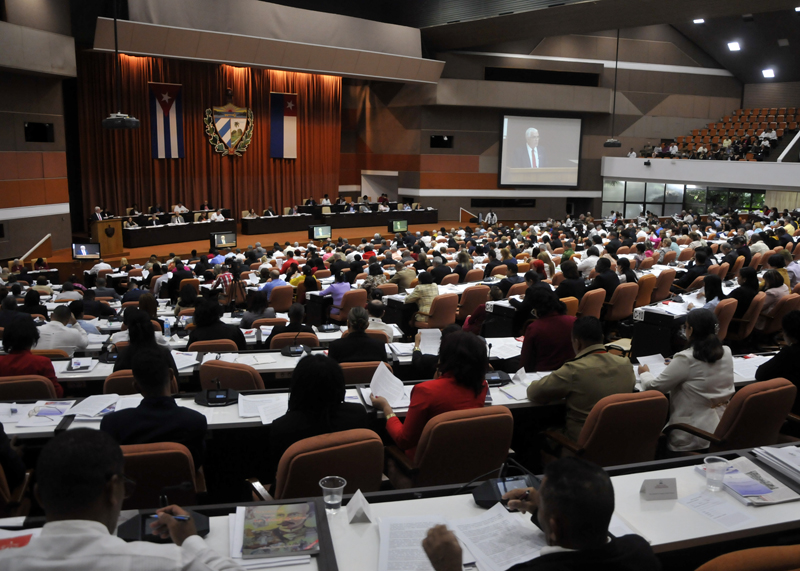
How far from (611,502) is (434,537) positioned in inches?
20.2

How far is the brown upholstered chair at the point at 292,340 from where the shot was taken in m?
5.47

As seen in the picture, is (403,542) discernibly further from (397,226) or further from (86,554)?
(397,226)

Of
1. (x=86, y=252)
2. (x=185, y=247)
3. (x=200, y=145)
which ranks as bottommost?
(x=185, y=247)

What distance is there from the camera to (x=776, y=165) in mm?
20375

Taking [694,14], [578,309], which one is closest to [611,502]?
[578,309]

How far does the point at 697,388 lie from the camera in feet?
12.6

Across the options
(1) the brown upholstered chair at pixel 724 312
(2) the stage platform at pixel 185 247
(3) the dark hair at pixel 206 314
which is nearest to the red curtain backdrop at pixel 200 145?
(2) the stage platform at pixel 185 247

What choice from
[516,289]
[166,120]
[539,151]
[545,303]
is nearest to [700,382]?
[545,303]

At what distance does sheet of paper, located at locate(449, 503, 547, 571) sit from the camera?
2.18m

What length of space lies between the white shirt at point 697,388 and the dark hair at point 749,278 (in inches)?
155

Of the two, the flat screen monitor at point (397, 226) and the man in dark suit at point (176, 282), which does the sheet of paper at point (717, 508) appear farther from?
the flat screen monitor at point (397, 226)

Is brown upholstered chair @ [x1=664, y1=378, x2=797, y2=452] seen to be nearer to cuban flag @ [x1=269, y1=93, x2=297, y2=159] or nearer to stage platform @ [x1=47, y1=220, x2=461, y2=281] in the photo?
stage platform @ [x1=47, y1=220, x2=461, y2=281]

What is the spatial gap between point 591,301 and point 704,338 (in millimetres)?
3846

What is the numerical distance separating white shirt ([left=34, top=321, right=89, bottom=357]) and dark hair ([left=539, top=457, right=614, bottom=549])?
484 cm
